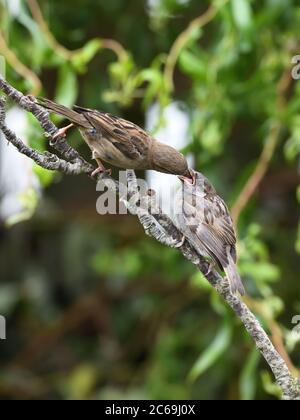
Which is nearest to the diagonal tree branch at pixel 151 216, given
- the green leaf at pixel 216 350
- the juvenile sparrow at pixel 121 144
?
the juvenile sparrow at pixel 121 144

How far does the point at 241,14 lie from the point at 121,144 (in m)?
1.60

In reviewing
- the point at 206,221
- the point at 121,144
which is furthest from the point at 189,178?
the point at 121,144

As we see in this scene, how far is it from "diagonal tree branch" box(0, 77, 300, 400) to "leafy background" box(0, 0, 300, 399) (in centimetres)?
99

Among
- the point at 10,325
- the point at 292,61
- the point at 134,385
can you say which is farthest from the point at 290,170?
the point at 10,325

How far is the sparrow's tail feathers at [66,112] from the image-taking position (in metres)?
2.54

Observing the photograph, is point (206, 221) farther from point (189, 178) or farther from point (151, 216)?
point (151, 216)

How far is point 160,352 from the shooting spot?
5805mm

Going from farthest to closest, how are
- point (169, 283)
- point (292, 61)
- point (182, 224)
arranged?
point (169, 283), point (292, 61), point (182, 224)

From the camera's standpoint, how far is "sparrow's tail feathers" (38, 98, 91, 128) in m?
2.54

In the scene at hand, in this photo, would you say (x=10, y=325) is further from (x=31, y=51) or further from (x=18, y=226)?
(x=31, y=51)

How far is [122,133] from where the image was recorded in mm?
2809

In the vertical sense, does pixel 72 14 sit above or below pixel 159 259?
above

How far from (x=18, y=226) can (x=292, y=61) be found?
124 inches

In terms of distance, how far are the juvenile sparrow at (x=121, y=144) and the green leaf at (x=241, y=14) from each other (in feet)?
4.73
